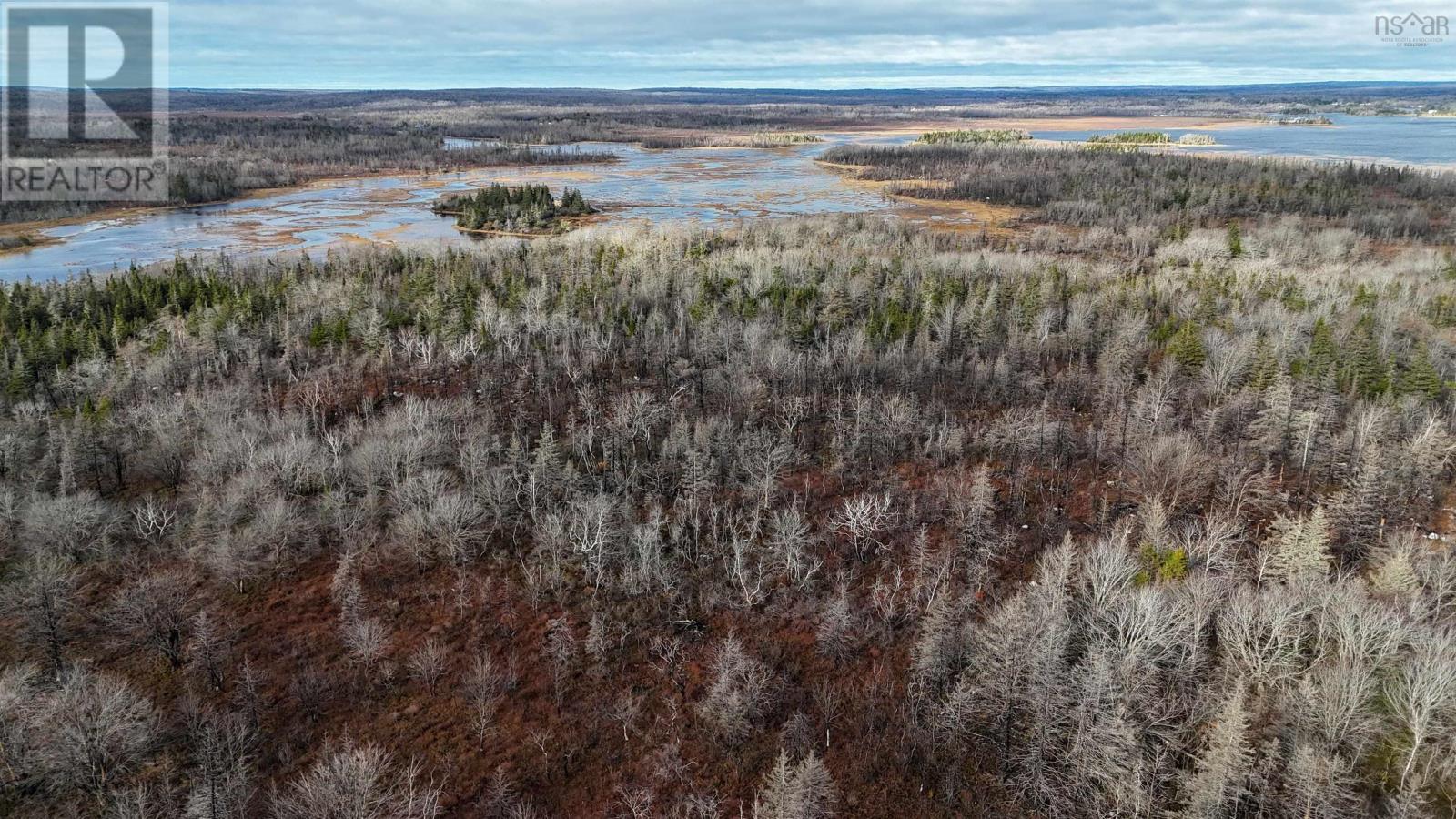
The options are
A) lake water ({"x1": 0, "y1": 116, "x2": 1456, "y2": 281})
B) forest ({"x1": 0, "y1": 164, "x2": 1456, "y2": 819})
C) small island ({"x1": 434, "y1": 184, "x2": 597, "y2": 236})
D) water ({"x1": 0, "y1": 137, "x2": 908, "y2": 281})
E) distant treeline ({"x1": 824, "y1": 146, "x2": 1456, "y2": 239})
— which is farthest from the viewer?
small island ({"x1": 434, "y1": 184, "x2": 597, "y2": 236})

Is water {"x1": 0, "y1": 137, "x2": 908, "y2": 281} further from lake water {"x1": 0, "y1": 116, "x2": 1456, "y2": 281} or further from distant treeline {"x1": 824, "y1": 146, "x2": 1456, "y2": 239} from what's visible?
distant treeline {"x1": 824, "y1": 146, "x2": 1456, "y2": 239}

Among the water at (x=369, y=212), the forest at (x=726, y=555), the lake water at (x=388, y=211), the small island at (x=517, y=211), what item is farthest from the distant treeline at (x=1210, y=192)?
the small island at (x=517, y=211)

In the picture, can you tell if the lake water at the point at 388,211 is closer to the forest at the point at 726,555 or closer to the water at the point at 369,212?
the water at the point at 369,212

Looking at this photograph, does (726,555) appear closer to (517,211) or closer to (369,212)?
(517,211)

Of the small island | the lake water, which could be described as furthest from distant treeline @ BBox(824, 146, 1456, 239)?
the small island

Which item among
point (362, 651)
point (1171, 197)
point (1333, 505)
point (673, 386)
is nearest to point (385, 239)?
point (673, 386)

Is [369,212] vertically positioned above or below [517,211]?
above

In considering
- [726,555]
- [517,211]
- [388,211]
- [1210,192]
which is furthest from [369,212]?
[1210,192]
